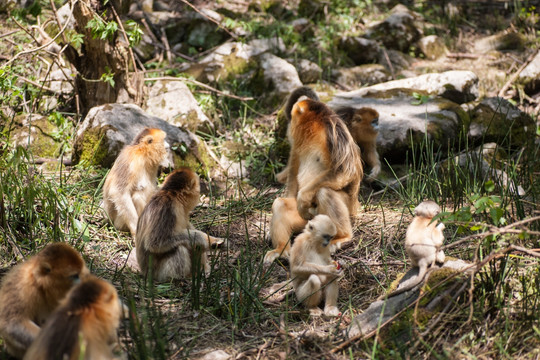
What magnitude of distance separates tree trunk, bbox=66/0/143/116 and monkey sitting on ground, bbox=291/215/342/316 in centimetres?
467

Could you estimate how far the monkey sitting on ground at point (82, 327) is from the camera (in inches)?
126

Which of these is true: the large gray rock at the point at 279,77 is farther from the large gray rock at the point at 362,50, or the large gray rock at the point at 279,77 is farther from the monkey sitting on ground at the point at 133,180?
the monkey sitting on ground at the point at 133,180

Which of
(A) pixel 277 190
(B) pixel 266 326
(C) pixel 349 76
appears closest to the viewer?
(B) pixel 266 326

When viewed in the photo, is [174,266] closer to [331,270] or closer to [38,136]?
[331,270]

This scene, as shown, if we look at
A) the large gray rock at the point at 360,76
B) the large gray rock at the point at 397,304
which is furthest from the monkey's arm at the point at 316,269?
the large gray rock at the point at 360,76

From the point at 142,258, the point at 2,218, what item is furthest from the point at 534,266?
the point at 2,218

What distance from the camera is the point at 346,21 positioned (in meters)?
13.8

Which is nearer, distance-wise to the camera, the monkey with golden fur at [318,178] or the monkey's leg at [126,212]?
the monkey with golden fur at [318,178]

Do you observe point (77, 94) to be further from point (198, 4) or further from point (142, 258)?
point (198, 4)

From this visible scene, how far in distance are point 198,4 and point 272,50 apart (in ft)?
11.0

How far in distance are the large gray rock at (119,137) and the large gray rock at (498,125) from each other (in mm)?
4117

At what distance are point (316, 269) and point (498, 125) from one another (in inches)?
199

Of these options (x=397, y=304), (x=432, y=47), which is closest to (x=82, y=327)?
(x=397, y=304)

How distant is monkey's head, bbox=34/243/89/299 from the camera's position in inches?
150
